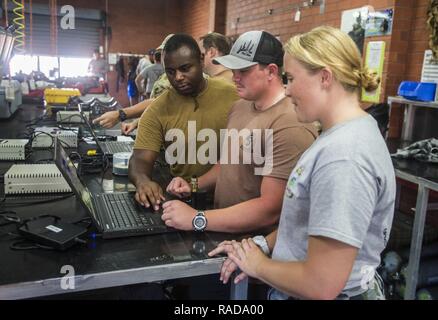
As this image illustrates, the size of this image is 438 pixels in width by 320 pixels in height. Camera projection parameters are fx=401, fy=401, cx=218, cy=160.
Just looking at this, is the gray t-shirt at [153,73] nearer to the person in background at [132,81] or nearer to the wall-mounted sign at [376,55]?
the person in background at [132,81]

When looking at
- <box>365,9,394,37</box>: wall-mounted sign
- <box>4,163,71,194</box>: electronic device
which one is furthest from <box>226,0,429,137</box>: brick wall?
<box>4,163,71,194</box>: electronic device

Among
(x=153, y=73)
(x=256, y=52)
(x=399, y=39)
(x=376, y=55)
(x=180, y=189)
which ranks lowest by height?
(x=180, y=189)

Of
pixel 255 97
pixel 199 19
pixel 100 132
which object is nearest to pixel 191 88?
pixel 255 97

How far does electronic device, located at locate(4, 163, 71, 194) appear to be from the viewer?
1.56 meters

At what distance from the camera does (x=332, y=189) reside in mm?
789

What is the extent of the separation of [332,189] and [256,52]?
0.71 meters

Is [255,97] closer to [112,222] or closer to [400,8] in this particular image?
[112,222]

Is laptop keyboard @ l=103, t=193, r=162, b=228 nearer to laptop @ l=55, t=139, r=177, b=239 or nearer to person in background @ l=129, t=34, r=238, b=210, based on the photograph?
laptop @ l=55, t=139, r=177, b=239

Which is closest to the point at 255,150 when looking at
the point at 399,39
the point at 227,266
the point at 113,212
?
Result: the point at 227,266

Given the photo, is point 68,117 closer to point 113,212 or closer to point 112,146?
point 112,146

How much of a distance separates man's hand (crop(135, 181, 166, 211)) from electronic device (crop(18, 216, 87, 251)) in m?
0.29

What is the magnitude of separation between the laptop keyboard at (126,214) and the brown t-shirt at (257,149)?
28 cm
